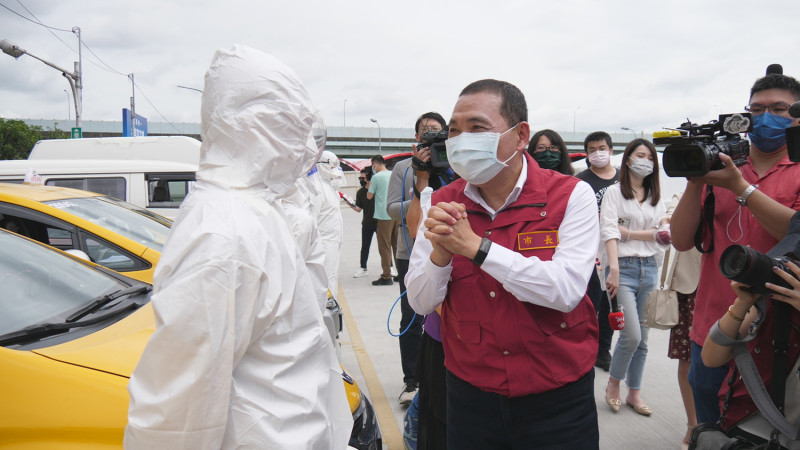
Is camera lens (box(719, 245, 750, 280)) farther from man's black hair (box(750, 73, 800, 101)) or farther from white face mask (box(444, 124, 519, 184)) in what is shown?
man's black hair (box(750, 73, 800, 101))

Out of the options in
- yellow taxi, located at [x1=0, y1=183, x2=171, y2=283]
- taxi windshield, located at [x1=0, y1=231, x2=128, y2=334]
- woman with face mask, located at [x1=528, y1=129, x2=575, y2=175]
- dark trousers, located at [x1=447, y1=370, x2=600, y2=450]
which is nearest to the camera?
dark trousers, located at [x1=447, y1=370, x2=600, y2=450]

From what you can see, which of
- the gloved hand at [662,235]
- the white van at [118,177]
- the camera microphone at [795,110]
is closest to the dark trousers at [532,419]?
the camera microphone at [795,110]

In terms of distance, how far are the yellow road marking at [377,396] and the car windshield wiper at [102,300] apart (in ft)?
6.42

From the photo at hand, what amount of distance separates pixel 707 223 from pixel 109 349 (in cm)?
258

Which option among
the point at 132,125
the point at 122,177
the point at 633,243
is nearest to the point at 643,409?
the point at 633,243

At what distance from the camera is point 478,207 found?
2133mm

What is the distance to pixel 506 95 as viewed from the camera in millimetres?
2150

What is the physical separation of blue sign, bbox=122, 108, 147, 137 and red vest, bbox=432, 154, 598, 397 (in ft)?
82.8

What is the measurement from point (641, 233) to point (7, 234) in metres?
4.14

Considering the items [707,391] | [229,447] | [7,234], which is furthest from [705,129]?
[7,234]

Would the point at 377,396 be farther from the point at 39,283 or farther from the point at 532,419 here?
the point at 532,419

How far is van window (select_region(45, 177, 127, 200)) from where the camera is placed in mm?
7727

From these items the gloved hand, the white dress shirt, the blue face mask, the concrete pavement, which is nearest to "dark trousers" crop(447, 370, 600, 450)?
the white dress shirt

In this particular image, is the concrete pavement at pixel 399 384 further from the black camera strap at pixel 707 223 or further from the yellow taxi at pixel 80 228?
the yellow taxi at pixel 80 228
